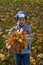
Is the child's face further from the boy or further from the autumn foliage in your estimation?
the autumn foliage

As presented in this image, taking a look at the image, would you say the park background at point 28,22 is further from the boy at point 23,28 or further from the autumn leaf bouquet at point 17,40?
the autumn leaf bouquet at point 17,40

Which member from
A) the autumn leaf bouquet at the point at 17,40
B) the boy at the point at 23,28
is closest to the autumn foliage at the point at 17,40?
the autumn leaf bouquet at the point at 17,40

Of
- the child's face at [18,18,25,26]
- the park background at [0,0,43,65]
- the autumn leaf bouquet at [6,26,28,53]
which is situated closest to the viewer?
the autumn leaf bouquet at [6,26,28,53]

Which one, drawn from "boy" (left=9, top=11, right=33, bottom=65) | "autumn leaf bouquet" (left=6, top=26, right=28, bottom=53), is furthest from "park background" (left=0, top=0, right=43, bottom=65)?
"autumn leaf bouquet" (left=6, top=26, right=28, bottom=53)

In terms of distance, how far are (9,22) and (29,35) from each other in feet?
12.7

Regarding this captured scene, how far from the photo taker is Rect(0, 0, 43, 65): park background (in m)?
5.51

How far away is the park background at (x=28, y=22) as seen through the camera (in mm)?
5506

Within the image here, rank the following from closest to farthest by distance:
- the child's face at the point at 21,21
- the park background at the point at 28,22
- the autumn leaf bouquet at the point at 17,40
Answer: the autumn leaf bouquet at the point at 17,40, the child's face at the point at 21,21, the park background at the point at 28,22

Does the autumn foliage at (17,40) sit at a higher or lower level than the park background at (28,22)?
higher

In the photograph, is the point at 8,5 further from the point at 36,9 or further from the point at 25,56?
the point at 25,56

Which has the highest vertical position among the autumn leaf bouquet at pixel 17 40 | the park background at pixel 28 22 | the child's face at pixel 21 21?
the child's face at pixel 21 21

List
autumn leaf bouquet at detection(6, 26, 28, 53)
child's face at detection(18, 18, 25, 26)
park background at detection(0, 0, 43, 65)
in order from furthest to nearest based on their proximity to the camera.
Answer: park background at detection(0, 0, 43, 65)
child's face at detection(18, 18, 25, 26)
autumn leaf bouquet at detection(6, 26, 28, 53)

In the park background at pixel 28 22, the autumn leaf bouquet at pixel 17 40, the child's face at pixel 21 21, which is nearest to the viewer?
the autumn leaf bouquet at pixel 17 40

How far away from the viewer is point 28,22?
7918mm
